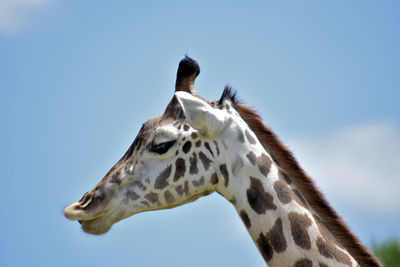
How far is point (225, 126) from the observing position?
601 cm

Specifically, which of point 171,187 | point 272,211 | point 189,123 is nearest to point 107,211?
point 171,187

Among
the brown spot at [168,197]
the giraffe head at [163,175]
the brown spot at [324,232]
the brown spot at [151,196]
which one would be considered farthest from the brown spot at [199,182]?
the brown spot at [324,232]

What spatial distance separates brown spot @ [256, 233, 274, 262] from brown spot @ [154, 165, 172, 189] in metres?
1.05

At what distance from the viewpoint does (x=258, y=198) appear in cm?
574

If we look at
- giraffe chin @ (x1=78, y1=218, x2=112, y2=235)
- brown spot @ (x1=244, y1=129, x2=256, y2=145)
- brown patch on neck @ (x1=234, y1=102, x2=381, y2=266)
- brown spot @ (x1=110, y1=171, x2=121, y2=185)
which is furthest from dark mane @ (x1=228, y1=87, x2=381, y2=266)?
giraffe chin @ (x1=78, y1=218, x2=112, y2=235)

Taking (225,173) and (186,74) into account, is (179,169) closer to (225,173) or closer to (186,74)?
(225,173)

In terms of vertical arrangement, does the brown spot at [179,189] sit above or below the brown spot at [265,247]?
above

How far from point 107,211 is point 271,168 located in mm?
1650

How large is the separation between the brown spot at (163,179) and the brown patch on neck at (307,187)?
965 millimetres

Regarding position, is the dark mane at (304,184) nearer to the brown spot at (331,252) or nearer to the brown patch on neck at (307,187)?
the brown patch on neck at (307,187)

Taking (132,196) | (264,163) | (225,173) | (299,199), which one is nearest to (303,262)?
(299,199)

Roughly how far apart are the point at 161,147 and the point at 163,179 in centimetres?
32

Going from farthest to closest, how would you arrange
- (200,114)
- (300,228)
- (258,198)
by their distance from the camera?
(200,114) → (258,198) → (300,228)

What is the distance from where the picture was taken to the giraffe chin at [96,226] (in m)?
6.04
